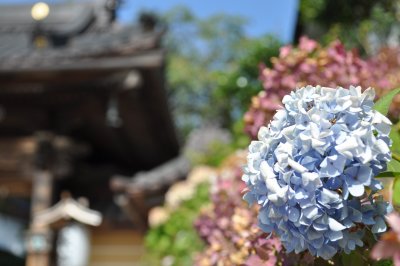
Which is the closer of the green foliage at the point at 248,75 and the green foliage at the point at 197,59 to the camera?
the green foliage at the point at 248,75

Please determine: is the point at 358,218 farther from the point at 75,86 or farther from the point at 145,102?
the point at 145,102

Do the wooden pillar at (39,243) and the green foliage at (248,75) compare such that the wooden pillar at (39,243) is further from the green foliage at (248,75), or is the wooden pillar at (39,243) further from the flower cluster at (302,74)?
the flower cluster at (302,74)

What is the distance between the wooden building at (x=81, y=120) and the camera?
5445 mm

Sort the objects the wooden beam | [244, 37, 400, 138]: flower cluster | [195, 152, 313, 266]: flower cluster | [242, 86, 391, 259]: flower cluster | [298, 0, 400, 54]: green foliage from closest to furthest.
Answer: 1. [242, 86, 391, 259]: flower cluster
2. [195, 152, 313, 266]: flower cluster
3. [244, 37, 400, 138]: flower cluster
4. [298, 0, 400, 54]: green foliage
5. the wooden beam

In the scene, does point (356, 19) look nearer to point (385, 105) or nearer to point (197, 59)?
point (385, 105)

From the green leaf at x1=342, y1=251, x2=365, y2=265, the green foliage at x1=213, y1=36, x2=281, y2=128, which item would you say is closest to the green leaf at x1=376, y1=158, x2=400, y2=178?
the green leaf at x1=342, y1=251, x2=365, y2=265

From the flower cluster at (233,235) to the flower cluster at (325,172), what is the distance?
17 cm

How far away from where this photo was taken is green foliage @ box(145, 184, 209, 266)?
190 inches

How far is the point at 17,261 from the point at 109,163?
1620 mm

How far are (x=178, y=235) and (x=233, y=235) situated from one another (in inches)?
108

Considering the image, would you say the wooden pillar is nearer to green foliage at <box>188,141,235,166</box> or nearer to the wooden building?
the wooden building

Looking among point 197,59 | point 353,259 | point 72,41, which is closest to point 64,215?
point 72,41

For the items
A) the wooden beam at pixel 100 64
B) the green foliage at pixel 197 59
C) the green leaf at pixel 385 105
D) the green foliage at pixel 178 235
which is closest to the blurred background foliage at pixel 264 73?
the green foliage at pixel 178 235

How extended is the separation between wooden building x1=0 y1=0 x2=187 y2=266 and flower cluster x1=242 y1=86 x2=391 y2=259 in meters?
4.09
